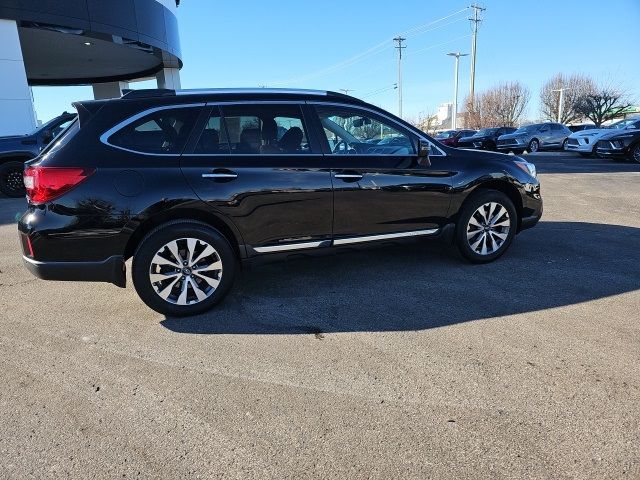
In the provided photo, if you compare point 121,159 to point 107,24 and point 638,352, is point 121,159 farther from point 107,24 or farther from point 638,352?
point 107,24

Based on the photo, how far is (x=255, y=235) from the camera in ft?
13.3

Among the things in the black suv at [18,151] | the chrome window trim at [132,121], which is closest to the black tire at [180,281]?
the chrome window trim at [132,121]

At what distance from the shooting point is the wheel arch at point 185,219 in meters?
3.79

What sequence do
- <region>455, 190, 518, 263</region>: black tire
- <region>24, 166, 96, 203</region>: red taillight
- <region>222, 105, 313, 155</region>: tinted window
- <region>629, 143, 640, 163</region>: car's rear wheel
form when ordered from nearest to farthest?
<region>24, 166, 96, 203</region>: red taillight, <region>222, 105, 313, 155</region>: tinted window, <region>455, 190, 518, 263</region>: black tire, <region>629, 143, 640, 163</region>: car's rear wheel

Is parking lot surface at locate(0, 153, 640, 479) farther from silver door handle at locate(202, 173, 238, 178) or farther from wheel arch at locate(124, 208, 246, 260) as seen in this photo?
silver door handle at locate(202, 173, 238, 178)

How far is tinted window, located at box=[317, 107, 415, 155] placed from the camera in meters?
4.42

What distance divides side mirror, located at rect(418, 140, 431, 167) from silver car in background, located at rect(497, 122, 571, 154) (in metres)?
22.5

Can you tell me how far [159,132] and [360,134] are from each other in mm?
1866

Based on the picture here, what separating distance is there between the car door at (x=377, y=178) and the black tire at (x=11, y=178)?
9.60m

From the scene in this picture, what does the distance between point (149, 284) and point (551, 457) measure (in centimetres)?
296

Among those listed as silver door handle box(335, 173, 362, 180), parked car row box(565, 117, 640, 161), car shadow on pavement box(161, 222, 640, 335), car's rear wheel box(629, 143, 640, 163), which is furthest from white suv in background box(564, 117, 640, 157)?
silver door handle box(335, 173, 362, 180)

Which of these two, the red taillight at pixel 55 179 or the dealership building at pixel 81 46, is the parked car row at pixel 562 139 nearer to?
the dealership building at pixel 81 46

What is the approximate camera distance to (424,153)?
456cm

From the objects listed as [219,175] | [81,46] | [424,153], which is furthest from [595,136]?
[81,46]
